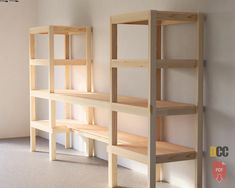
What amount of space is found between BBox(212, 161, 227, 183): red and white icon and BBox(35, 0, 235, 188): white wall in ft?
0.13

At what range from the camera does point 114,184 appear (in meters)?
4.22

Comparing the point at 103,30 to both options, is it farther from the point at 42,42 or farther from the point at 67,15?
the point at 42,42

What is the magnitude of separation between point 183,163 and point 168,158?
1.43 feet

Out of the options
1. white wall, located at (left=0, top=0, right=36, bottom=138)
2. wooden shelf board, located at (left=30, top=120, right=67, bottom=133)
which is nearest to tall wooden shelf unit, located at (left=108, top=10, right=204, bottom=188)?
wooden shelf board, located at (left=30, top=120, right=67, bottom=133)

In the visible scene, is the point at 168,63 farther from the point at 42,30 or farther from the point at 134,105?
the point at 42,30

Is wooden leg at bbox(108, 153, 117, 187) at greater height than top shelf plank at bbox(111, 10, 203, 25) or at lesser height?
lesser

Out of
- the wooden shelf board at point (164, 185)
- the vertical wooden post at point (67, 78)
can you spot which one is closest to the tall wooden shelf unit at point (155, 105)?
the wooden shelf board at point (164, 185)

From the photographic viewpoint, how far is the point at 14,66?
684 centimetres

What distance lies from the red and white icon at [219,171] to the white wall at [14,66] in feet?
12.9

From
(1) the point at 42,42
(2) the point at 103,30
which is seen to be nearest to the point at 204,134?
(2) the point at 103,30

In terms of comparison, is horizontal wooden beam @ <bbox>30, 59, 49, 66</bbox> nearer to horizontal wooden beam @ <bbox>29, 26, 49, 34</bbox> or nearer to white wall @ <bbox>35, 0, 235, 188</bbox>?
horizontal wooden beam @ <bbox>29, 26, 49, 34</bbox>

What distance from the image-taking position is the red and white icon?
363cm

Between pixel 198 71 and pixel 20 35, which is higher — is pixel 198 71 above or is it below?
below

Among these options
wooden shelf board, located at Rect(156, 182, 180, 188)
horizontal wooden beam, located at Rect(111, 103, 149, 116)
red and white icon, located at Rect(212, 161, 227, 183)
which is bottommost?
wooden shelf board, located at Rect(156, 182, 180, 188)
